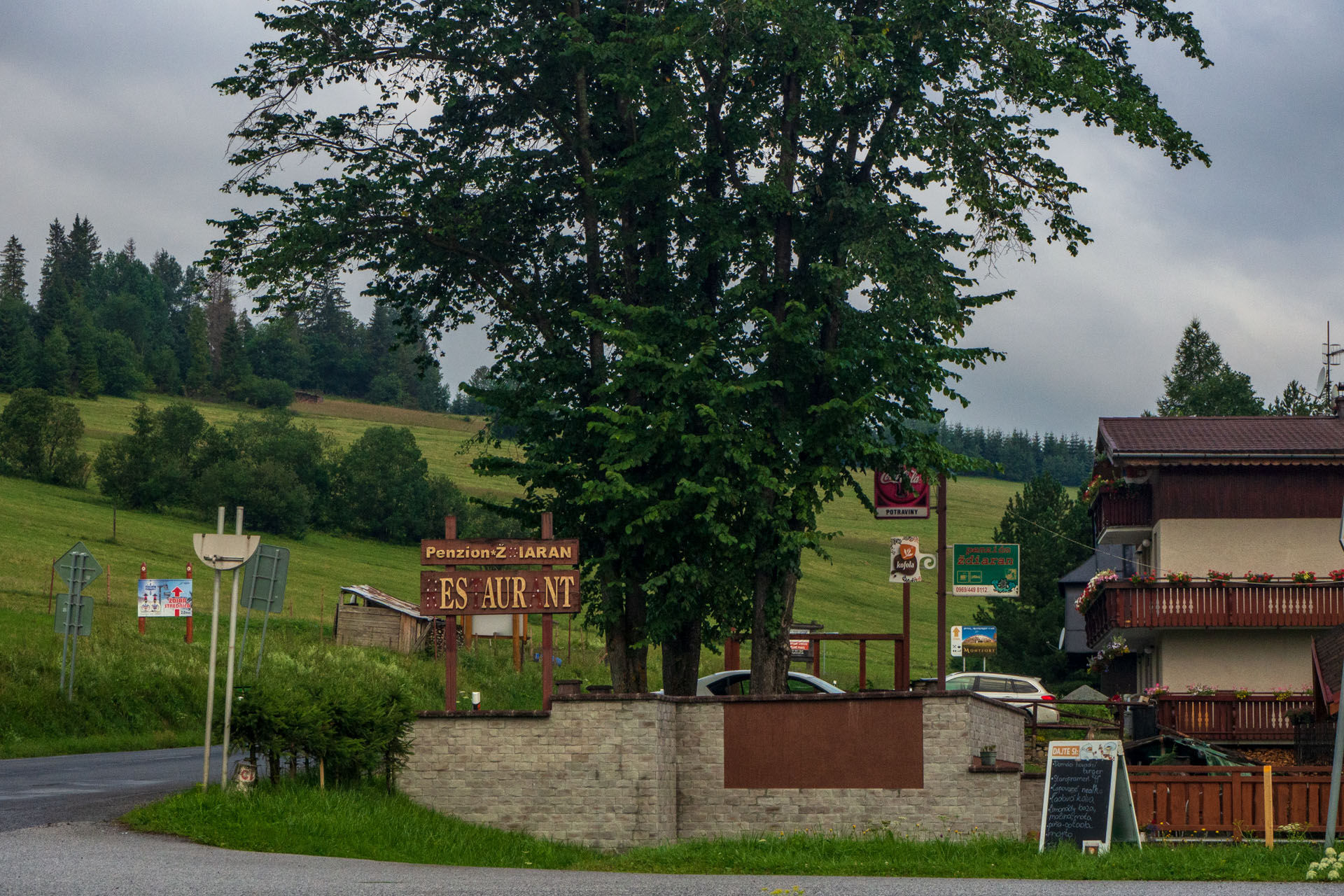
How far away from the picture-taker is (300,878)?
12.9m

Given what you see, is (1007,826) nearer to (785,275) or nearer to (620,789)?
(620,789)

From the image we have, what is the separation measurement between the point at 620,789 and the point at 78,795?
287 inches

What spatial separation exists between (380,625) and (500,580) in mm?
30246

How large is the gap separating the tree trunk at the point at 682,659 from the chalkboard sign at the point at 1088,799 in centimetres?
925

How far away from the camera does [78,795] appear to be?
1923 centimetres

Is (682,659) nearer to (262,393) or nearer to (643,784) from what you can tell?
(643,784)

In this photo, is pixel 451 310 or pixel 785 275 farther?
pixel 451 310

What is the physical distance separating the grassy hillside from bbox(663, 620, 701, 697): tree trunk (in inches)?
128

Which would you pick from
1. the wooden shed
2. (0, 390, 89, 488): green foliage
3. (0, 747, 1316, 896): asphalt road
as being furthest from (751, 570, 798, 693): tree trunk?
(0, 390, 89, 488): green foliage

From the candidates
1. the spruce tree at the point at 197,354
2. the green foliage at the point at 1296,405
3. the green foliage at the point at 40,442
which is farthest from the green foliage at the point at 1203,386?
the spruce tree at the point at 197,354

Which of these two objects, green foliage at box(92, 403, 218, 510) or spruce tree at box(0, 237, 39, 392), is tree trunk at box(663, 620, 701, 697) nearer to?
green foliage at box(92, 403, 218, 510)

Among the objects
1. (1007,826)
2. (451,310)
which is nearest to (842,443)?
(1007,826)

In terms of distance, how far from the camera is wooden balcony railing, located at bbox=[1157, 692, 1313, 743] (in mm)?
33125

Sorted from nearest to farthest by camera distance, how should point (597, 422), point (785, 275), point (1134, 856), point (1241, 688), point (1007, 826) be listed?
point (1134, 856) → point (1007, 826) → point (597, 422) → point (785, 275) → point (1241, 688)
